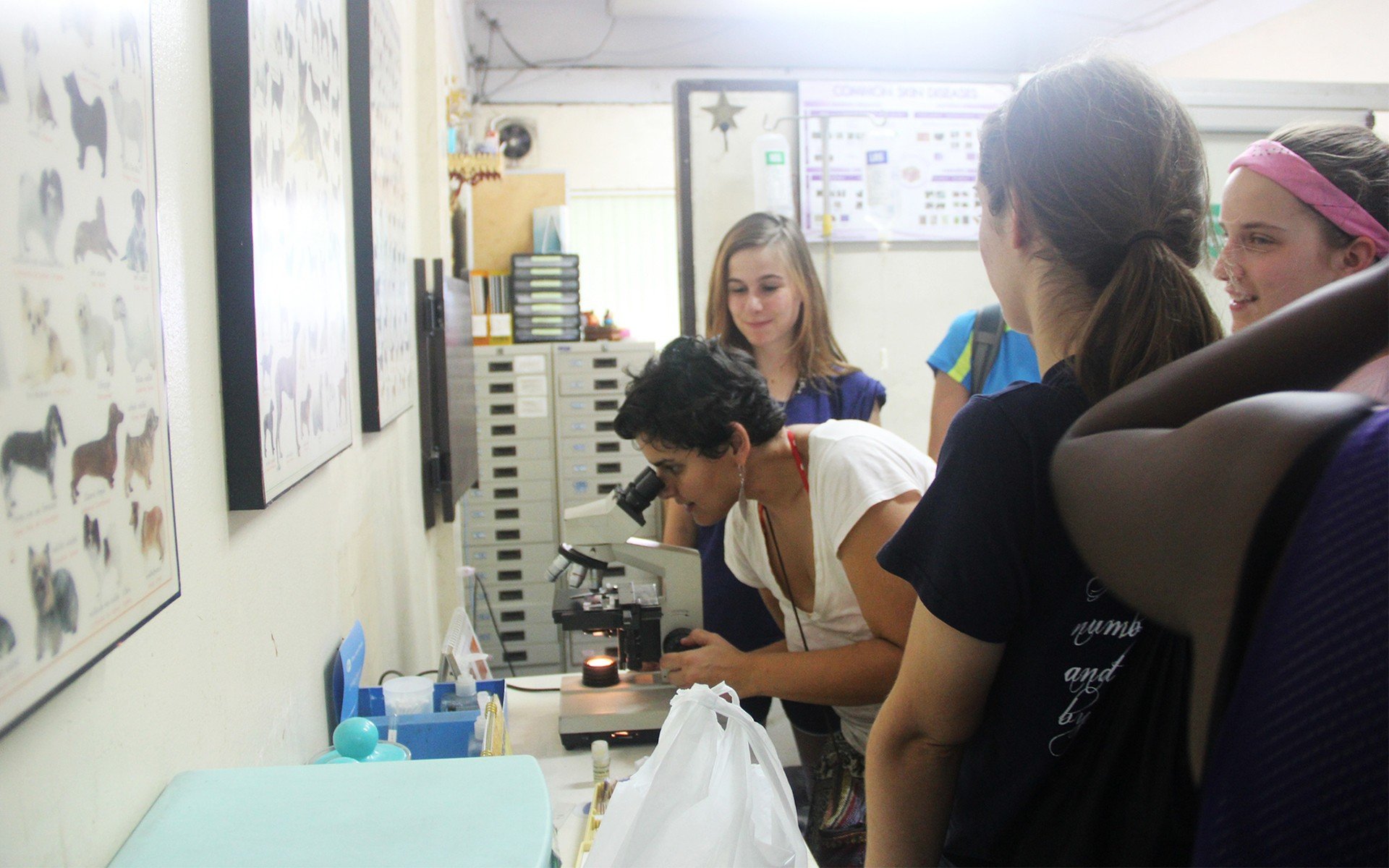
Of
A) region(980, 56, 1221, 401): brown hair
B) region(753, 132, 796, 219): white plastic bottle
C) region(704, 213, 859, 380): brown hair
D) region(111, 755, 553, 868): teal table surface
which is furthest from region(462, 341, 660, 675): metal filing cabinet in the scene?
region(111, 755, 553, 868): teal table surface

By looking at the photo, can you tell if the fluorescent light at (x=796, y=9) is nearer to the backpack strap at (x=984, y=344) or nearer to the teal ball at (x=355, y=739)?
the backpack strap at (x=984, y=344)

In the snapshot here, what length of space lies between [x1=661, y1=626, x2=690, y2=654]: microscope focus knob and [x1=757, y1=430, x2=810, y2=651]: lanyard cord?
0.21 metres

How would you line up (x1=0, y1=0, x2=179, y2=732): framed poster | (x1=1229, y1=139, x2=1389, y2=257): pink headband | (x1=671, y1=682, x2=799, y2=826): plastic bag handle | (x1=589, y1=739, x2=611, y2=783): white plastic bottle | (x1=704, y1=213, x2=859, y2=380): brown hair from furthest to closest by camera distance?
(x1=704, y1=213, x2=859, y2=380): brown hair, (x1=589, y1=739, x2=611, y2=783): white plastic bottle, (x1=1229, y1=139, x2=1389, y2=257): pink headband, (x1=671, y1=682, x2=799, y2=826): plastic bag handle, (x1=0, y1=0, x2=179, y2=732): framed poster

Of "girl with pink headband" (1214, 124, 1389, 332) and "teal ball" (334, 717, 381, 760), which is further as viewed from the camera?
"girl with pink headband" (1214, 124, 1389, 332)

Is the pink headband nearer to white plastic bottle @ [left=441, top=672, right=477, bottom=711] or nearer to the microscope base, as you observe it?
the microscope base

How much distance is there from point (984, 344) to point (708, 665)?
113 centimetres

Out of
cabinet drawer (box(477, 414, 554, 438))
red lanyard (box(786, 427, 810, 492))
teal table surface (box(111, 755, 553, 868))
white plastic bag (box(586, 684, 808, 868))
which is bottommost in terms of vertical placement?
white plastic bag (box(586, 684, 808, 868))

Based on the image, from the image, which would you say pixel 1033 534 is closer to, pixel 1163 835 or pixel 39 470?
pixel 1163 835

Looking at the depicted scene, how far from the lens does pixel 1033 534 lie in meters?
0.84

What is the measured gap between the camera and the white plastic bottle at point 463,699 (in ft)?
4.72

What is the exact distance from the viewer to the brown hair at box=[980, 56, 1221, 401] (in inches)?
33.3

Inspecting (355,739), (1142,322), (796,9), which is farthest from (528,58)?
(1142,322)

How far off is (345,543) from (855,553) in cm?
81

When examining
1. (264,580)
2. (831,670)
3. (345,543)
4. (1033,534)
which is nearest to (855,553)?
(831,670)
